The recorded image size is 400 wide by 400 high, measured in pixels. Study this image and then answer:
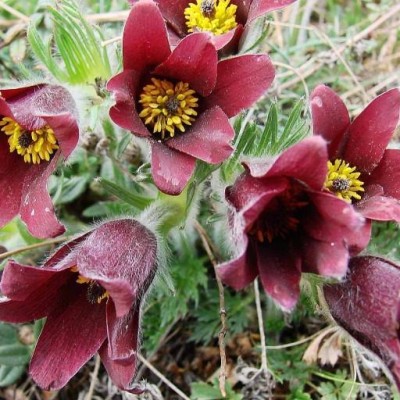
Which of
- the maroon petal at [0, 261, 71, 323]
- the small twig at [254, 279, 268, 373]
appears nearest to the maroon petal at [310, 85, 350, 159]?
the small twig at [254, 279, 268, 373]

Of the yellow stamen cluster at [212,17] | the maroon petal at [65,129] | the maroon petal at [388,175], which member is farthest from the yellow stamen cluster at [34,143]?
the maroon petal at [388,175]

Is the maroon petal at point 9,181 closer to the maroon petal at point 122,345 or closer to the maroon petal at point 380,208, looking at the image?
the maroon petal at point 122,345

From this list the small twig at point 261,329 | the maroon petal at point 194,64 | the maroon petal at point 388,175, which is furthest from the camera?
the small twig at point 261,329

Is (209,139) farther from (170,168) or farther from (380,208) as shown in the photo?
(380,208)

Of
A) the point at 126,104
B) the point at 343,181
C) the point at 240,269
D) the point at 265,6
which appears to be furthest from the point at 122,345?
the point at 265,6

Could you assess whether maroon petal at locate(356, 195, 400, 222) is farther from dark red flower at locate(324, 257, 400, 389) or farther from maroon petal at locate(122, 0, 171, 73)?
maroon petal at locate(122, 0, 171, 73)

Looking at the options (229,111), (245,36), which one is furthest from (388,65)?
(229,111)

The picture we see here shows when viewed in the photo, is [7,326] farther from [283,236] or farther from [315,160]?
[315,160]
